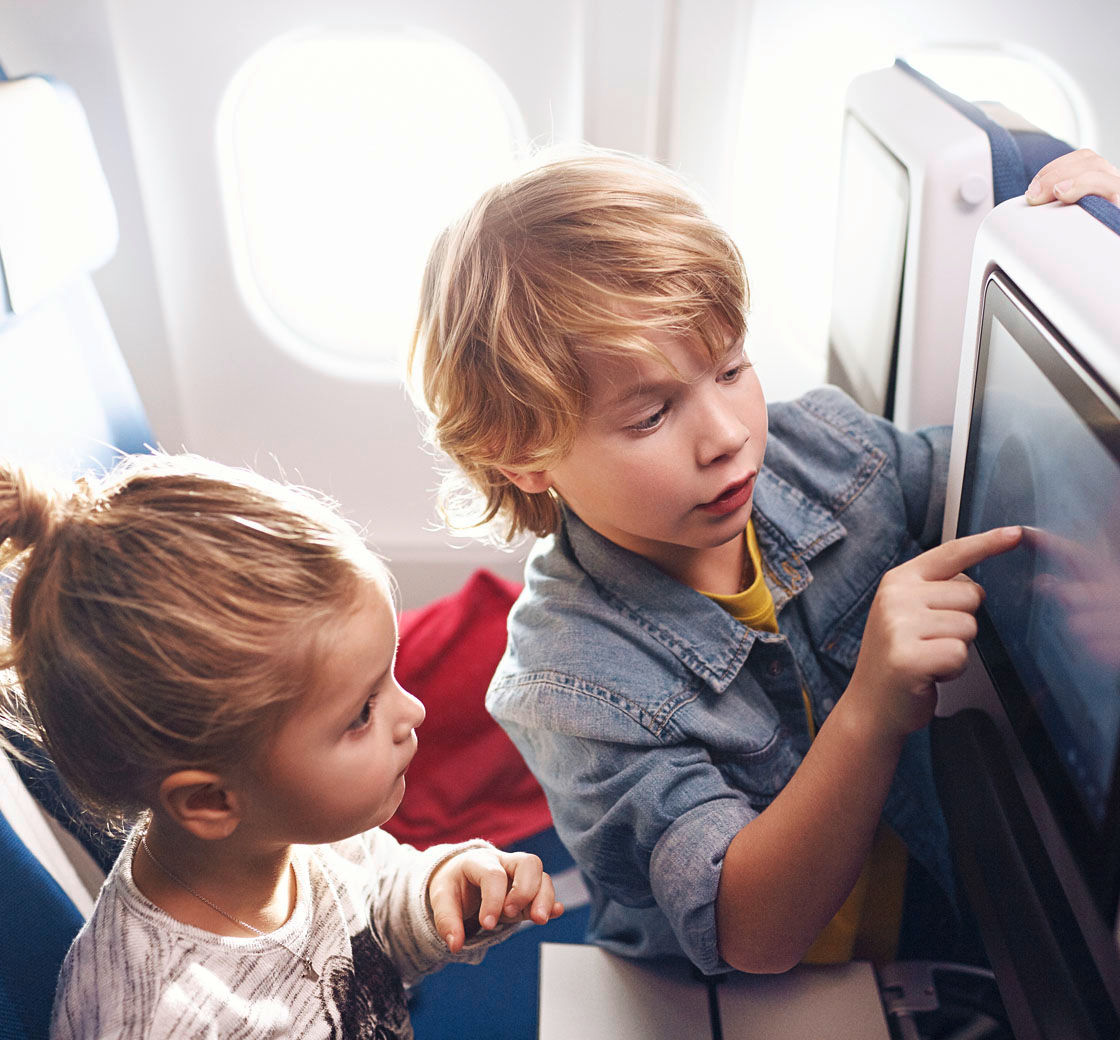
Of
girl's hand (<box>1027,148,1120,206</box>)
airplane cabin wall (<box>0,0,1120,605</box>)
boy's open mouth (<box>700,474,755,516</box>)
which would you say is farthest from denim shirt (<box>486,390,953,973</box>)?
airplane cabin wall (<box>0,0,1120,605</box>)

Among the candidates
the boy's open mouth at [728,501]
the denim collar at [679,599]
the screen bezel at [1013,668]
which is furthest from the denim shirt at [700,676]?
the screen bezel at [1013,668]

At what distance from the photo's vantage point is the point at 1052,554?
26.0 inches

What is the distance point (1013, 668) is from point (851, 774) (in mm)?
135

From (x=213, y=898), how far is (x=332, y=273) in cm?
114

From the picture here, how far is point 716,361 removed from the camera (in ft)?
2.88

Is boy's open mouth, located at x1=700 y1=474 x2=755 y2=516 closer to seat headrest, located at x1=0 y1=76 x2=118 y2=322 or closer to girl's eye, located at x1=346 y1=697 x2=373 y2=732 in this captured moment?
girl's eye, located at x1=346 y1=697 x2=373 y2=732

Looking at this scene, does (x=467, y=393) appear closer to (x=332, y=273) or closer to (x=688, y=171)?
(x=688, y=171)

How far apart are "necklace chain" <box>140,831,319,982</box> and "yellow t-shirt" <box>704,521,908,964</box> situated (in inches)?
18.3

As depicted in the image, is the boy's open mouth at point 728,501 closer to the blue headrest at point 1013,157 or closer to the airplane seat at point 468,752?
the blue headrest at point 1013,157

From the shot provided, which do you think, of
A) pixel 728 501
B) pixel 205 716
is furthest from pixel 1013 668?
pixel 205 716

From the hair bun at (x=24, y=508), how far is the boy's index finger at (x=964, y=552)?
0.60m

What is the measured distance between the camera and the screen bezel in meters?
0.56

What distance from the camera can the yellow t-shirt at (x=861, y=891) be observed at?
3.33ft

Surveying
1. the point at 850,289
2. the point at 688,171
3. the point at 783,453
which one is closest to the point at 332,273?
the point at 688,171
